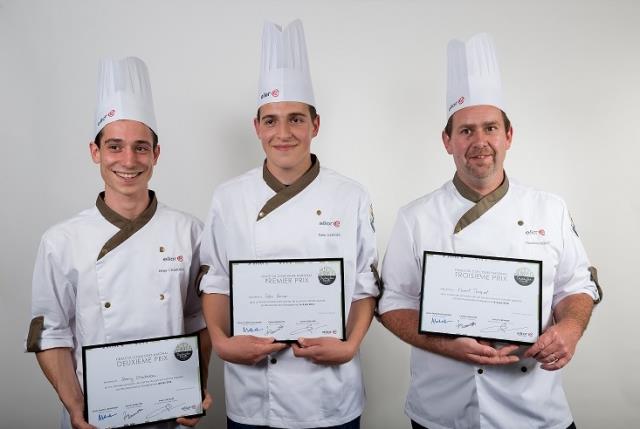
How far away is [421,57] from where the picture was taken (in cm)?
264

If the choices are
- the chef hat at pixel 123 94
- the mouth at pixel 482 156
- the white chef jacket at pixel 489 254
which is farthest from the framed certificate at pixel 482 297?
the chef hat at pixel 123 94

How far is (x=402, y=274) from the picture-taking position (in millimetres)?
1876

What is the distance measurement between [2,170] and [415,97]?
6.62 feet

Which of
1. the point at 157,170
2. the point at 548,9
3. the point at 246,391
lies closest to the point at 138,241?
the point at 246,391

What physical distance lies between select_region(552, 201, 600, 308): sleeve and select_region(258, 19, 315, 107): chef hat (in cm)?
100

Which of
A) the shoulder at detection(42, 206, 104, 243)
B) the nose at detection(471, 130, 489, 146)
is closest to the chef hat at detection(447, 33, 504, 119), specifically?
the nose at detection(471, 130, 489, 146)

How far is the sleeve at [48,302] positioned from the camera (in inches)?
69.7

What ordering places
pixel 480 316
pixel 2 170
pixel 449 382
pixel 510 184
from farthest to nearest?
pixel 2 170
pixel 510 184
pixel 449 382
pixel 480 316

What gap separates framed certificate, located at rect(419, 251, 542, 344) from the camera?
5.39 feet

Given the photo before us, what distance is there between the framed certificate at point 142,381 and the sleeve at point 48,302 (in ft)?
0.77

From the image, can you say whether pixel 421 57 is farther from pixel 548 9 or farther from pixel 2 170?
pixel 2 170

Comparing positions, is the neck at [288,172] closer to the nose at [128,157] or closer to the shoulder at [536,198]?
the nose at [128,157]
